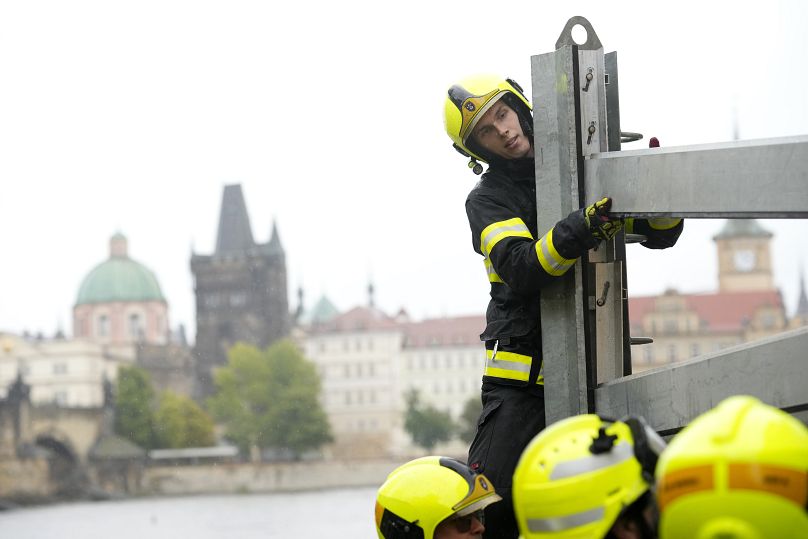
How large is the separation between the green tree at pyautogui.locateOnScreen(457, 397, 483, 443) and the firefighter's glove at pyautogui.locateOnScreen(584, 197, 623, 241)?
401 feet

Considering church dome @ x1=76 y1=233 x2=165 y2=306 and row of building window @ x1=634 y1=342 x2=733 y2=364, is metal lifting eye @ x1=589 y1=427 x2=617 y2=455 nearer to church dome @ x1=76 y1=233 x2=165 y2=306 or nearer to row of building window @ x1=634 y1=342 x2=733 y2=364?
row of building window @ x1=634 y1=342 x2=733 y2=364

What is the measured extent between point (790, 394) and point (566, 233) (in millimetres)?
882

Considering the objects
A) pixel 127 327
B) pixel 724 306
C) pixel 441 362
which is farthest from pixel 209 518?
pixel 127 327

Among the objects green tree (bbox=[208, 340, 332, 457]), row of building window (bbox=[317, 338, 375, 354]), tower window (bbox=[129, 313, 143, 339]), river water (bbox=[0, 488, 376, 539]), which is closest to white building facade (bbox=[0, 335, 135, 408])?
green tree (bbox=[208, 340, 332, 457])

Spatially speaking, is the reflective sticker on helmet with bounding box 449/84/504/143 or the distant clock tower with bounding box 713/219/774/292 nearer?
the reflective sticker on helmet with bounding box 449/84/504/143

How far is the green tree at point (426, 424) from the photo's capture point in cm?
13312

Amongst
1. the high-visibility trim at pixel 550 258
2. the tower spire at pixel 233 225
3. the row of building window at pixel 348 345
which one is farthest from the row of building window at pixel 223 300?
the high-visibility trim at pixel 550 258

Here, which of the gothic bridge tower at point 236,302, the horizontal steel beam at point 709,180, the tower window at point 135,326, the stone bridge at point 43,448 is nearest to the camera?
the horizontal steel beam at point 709,180

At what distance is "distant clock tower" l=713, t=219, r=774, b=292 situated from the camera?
14862 centimetres

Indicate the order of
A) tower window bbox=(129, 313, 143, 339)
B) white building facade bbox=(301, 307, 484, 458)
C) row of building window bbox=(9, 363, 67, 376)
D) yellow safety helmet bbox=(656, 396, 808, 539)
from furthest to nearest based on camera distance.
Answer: tower window bbox=(129, 313, 143, 339)
row of building window bbox=(9, 363, 67, 376)
white building facade bbox=(301, 307, 484, 458)
yellow safety helmet bbox=(656, 396, 808, 539)

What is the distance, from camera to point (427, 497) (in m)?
3.72

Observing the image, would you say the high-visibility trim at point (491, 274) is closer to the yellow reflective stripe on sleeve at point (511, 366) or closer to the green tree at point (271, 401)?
the yellow reflective stripe on sleeve at point (511, 366)

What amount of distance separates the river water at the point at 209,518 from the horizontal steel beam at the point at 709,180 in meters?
77.7

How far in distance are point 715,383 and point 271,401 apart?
134 meters
